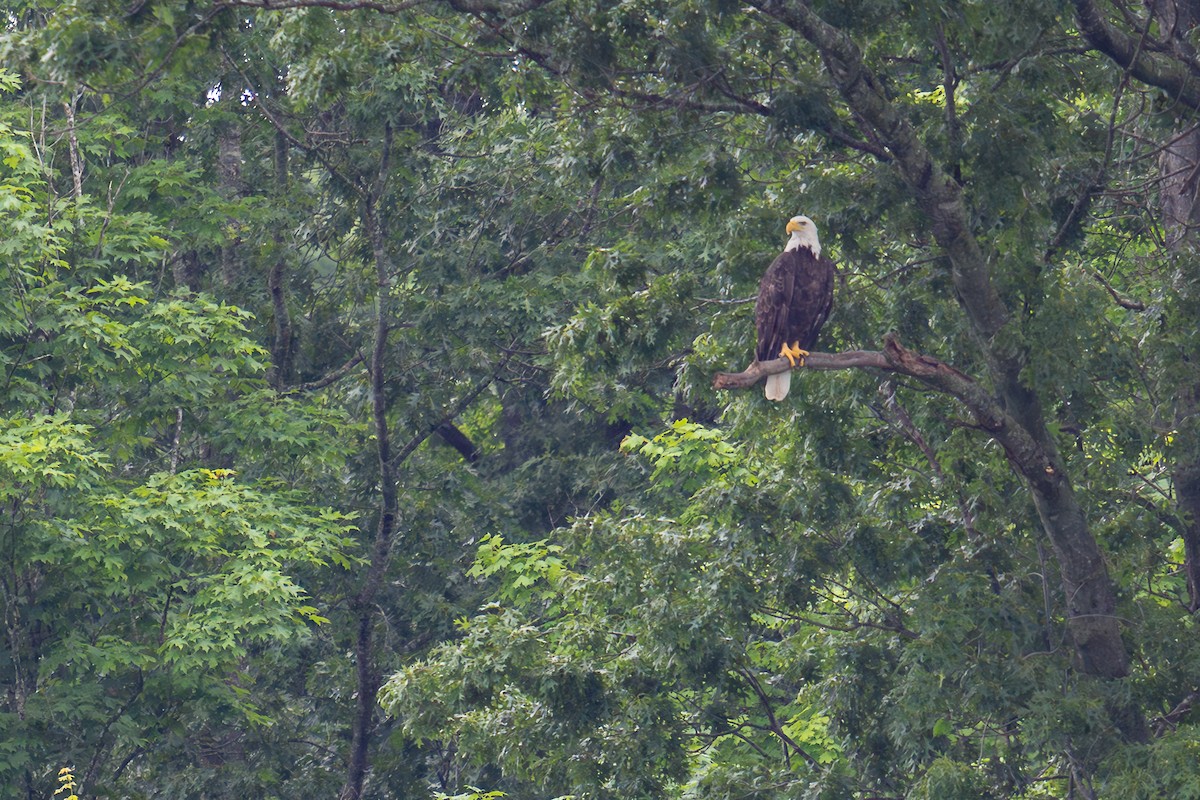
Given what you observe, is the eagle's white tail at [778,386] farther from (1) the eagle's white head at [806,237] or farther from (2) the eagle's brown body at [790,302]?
(1) the eagle's white head at [806,237]

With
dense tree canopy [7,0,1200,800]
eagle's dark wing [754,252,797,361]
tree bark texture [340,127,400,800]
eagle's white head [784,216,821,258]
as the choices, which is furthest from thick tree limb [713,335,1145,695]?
tree bark texture [340,127,400,800]

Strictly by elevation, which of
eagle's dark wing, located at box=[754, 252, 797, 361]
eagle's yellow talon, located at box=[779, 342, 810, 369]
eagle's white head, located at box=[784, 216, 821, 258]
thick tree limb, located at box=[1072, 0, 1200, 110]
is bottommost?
eagle's yellow talon, located at box=[779, 342, 810, 369]

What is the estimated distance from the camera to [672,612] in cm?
919

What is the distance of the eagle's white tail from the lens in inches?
342

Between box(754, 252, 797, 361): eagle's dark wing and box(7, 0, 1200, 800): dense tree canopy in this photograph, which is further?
box(754, 252, 797, 361): eagle's dark wing

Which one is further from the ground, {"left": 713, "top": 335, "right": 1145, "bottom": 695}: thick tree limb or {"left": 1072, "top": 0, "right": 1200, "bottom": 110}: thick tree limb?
{"left": 1072, "top": 0, "right": 1200, "bottom": 110}: thick tree limb

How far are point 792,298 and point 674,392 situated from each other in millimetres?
1783

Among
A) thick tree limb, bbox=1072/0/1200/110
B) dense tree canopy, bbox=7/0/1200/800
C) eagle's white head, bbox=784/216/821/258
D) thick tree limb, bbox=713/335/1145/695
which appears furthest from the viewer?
eagle's white head, bbox=784/216/821/258

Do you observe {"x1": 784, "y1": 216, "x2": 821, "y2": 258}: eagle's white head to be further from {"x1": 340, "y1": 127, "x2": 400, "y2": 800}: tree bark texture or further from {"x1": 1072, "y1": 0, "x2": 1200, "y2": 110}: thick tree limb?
{"x1": 340, "y1": 127, "x2": 400, "y2": 800}: tree bark texture

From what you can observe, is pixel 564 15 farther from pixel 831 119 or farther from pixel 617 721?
pixel 617 721

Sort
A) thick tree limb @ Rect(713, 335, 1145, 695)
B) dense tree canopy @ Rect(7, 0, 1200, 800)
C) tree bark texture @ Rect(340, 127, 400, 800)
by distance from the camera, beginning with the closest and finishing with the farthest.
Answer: thick tree limb @ Rect(713, 335, 1145, 695)
dense tree canopy @ Rect(7, 0, 1200, 800)
tree bark texture @ Rect(340, 127, 400, 800)

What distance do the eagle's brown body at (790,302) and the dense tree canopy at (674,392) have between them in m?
0.20

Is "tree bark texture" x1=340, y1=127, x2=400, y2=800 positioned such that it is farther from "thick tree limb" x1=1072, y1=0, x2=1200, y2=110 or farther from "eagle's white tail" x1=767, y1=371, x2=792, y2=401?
"thick tree limb" x1=1072, y1=0, x2=1200, y2=110

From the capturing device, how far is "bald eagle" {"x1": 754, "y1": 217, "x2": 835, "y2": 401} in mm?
8484
